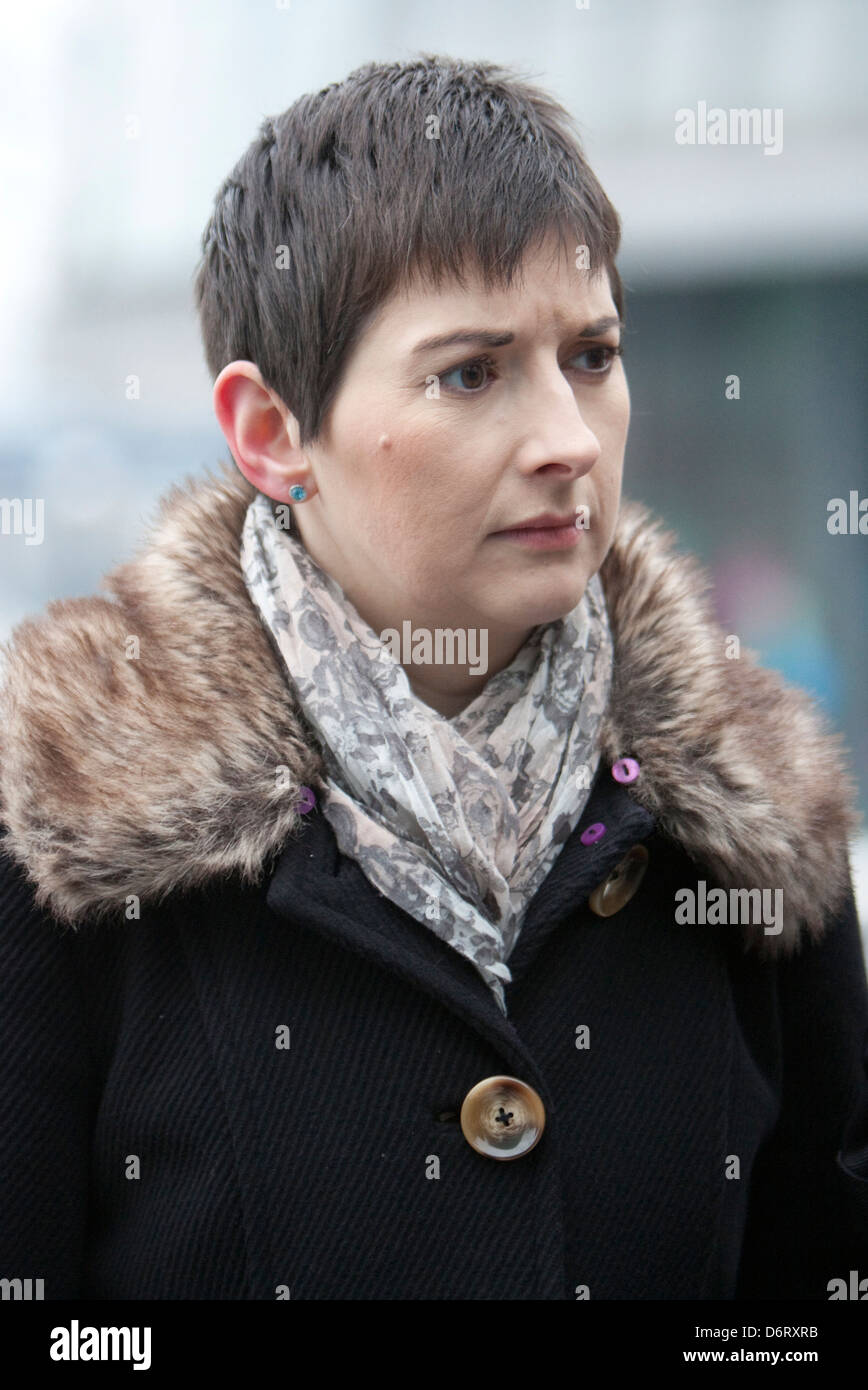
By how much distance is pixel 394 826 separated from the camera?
58.0 inches

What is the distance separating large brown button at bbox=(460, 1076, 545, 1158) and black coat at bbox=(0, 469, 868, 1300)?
16 millimetres

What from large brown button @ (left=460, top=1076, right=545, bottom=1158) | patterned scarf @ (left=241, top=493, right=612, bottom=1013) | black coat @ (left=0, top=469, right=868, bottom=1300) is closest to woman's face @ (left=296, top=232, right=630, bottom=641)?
patterned scarf @ (left=241, top=493, right=612, bottom=1013)

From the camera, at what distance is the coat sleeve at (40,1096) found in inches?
53.2

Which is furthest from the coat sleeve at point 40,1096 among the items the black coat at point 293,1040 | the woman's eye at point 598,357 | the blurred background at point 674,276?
the blurred background at point 674,276

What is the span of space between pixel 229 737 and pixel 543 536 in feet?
1.30

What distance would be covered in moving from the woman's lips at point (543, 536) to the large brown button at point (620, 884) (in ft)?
1.17

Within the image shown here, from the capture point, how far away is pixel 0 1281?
4.44ft

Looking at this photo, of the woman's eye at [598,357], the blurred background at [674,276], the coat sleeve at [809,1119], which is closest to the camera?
the woman's eye at [598,357]

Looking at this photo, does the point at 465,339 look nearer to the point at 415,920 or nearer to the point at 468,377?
the point at 468,377

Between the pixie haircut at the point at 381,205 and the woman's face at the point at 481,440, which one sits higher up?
the pixie haircut at the point at 381,205

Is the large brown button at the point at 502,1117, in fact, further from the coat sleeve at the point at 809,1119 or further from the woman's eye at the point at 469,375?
the woman's eye at the point at 469,375

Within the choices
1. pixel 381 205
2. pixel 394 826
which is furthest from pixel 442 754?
pixel 381 205

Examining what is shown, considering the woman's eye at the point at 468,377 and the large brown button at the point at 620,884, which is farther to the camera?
the large brown button at the point at 620,884

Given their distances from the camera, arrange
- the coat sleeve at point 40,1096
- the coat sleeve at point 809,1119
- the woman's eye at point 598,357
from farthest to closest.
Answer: the coat sleeve at point 809,1119 < the woman's eye at point 598,357 < the coat sleeve at point 40,1096
